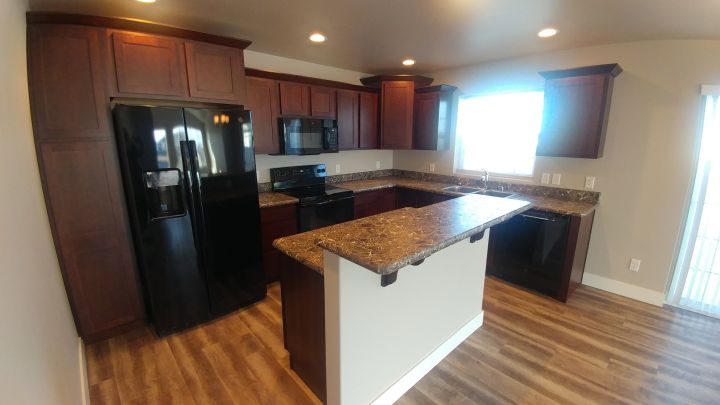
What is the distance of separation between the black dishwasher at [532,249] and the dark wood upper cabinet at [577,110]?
2.19 ft

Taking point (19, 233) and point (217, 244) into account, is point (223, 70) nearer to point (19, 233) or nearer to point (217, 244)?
point (217, 244)

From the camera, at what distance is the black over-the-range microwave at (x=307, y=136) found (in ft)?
10.4

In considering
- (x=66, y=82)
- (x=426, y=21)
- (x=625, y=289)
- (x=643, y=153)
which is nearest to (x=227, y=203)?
(x=66, y=82)

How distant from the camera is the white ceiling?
192cm

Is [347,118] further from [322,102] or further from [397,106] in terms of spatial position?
[397,106]

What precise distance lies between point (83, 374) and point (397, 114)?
3.76 metres

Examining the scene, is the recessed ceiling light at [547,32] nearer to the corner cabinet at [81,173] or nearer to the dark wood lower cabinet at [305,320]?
the dark wood lower cabinet at [305,320]

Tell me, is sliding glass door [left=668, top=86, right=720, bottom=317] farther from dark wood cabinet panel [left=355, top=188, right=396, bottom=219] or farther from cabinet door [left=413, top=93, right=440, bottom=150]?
dark wood cabinet panel [left=355, top=188, right=396, bottom=219]

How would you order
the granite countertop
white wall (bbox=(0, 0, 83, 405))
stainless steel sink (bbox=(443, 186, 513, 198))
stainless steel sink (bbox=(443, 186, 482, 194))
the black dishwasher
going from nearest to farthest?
A: white wall (bbox=(0, 0, 83, 405)), the granite countertop, the black dishwasher, stainless steel sink (bbox=(443, 186, 513, 198)), stainless steel sink (bbox=(443, 186, 482, 194))

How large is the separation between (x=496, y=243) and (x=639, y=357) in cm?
135

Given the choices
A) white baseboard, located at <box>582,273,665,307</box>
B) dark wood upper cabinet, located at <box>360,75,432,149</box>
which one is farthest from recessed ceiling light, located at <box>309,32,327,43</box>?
white baseboard, located at <box>582,273,665,307</box>

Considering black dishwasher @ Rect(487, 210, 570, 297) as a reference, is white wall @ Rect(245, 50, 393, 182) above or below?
above

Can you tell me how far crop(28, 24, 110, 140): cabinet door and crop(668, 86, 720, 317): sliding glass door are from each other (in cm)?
447

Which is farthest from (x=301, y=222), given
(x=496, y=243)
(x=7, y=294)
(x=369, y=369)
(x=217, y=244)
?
(x=7, y=294)
